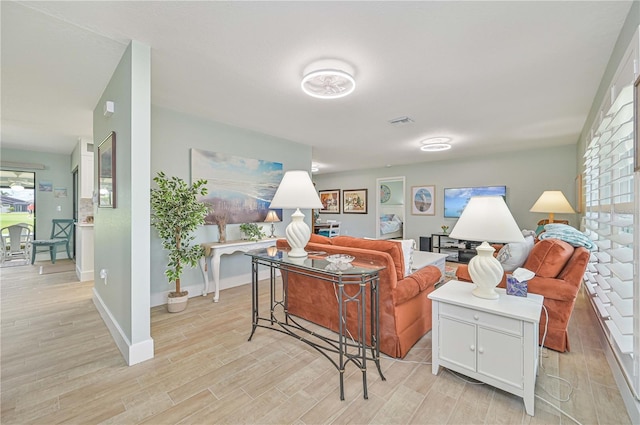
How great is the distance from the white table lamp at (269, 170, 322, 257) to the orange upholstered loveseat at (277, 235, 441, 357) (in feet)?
0.88

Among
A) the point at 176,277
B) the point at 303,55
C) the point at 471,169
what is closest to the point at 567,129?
the point at 471,169

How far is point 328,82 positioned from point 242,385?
2482 mm

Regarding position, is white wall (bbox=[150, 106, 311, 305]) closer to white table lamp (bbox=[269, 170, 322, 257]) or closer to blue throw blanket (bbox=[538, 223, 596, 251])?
white table lamp (bbox=[269, 170, 322, 257])

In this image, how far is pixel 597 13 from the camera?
5.63 ft

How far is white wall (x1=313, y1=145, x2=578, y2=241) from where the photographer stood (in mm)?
5230

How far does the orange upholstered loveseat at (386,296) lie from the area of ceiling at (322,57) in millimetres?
1576

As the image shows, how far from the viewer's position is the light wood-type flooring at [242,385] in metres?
1.56

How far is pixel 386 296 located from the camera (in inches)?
82.3

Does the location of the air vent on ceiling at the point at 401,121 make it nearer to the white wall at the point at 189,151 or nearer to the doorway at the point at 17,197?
the white wall at the point at 189,151

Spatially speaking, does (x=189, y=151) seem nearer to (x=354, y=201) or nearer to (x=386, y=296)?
(x=386, y=296)

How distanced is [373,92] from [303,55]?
0.99m

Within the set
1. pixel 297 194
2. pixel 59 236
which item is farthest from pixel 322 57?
pixel 59 236

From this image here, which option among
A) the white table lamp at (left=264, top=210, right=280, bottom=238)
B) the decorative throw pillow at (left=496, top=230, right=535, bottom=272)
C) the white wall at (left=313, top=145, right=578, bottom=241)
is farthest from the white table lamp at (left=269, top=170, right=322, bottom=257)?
the white wall at (left=313, top=145, right=578, bottom=241)

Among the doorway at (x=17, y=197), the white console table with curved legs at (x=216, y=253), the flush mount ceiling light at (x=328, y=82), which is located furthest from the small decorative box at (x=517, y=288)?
the doorway at (x=17, y=197)
